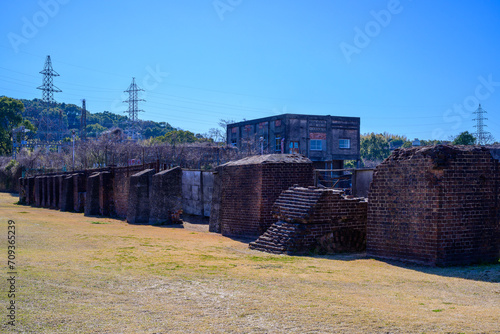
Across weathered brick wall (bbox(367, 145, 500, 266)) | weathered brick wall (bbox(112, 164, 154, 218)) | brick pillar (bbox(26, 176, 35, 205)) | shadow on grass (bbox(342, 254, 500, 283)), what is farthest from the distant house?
shadow on grass (bbox(342, 254, 500, 283))

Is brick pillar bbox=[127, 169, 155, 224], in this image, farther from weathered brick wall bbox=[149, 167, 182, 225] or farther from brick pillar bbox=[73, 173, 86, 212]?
brick pillar bbox=[73, 173, 86, 212]

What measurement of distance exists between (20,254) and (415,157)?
7381mm

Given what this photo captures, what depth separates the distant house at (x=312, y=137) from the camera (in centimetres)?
4612

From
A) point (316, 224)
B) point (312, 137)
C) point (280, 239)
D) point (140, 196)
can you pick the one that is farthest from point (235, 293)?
point (312, 137)

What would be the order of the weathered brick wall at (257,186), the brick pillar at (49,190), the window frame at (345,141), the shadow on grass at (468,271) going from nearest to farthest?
1. the shadow on grass at (468,271)
2. the weathered brick wall at (257,186)
3. the brick pillar at (49,190)
4. the window frame at (345,141)

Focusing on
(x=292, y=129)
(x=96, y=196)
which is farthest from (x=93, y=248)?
(x=292, y=129)

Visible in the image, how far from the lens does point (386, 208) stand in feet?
29.8

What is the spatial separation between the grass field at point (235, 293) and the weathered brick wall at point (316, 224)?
2.13 feet

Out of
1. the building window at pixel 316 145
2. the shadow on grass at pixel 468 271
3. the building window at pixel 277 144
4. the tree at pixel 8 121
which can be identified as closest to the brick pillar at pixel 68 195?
the shadow on grass at pixel 468 271

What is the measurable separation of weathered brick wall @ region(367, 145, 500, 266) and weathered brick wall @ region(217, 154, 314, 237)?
368cm

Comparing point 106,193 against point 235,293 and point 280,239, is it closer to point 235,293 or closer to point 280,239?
point 280,239

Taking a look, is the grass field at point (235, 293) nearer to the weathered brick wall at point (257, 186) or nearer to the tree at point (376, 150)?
the weathered brick wall at point (257, 186)

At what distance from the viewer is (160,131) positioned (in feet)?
389

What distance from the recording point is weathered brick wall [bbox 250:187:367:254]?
9742mm
